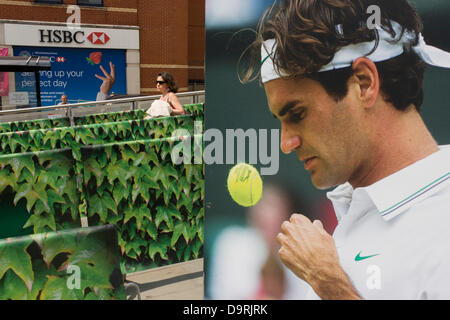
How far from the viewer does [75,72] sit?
24281mm

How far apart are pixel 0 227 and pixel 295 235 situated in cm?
211

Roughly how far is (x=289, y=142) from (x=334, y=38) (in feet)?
1.77

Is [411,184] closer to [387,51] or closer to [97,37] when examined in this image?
[387,51]

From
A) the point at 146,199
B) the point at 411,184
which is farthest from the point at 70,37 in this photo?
the point at 411,184

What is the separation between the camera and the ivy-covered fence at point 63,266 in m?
2.04

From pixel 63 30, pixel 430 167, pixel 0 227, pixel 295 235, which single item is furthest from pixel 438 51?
pixel 63 30

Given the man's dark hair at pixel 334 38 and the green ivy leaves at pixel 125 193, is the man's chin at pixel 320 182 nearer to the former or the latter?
the man's dark hair at pixel 334 38

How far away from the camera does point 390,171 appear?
2.19 metres

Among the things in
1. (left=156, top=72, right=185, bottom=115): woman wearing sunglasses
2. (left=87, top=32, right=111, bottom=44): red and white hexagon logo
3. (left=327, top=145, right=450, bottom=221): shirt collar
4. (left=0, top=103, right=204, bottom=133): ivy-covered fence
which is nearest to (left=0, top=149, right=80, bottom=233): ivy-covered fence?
(left=327, top=145, right=450, bottom=221): shirt collar

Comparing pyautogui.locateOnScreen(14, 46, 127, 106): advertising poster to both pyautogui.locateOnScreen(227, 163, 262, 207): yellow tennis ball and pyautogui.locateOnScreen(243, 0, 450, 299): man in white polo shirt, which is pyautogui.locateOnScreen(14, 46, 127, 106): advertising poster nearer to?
pyautogui.locateOnScreen(227, 163, 262, 207): yellow tennis ball

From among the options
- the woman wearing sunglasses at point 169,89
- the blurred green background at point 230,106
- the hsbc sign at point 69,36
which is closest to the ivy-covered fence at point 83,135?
the woman wearing sunglasses at point 169,89

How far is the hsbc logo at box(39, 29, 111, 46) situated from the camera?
2344 cm
